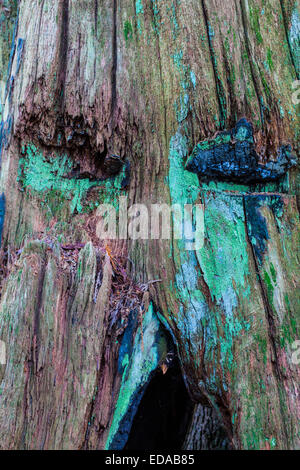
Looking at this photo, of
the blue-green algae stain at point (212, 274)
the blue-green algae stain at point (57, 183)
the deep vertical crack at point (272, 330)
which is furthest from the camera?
the blue-green algae stain at point (57, 183)

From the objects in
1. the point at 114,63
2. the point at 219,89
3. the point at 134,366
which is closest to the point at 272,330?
the point at 134,366

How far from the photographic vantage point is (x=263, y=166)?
7.12 feet

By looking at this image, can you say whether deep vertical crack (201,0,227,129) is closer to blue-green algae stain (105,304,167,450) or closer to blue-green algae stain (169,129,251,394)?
blue-green algae stain (169,129,251,394)

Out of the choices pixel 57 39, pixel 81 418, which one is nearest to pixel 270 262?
pixel 81 418

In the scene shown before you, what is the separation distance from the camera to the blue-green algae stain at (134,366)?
6.09 feet

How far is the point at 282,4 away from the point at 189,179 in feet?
4.11

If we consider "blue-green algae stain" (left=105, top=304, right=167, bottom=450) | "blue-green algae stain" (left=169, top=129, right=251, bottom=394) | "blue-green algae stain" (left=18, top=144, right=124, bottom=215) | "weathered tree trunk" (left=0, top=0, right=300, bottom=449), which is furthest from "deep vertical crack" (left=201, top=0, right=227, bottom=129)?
"blue-green algae stain" (left=105, top=304, right=167, bottom=450)

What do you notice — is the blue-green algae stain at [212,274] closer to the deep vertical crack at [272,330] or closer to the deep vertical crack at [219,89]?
the deep vertical crack at [272,330]

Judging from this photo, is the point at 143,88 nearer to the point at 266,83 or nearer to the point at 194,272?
the point at 266,83

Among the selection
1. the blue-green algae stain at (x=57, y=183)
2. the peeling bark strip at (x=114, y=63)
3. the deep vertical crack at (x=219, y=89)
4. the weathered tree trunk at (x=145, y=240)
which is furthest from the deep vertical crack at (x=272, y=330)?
the peeling bark strip at (x=114, y=63)

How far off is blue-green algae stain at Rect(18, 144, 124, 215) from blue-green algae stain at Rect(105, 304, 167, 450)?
2.35 ft

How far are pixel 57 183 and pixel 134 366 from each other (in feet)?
3.63

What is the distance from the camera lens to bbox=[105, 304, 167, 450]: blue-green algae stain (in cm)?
186

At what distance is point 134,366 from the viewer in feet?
6.29
